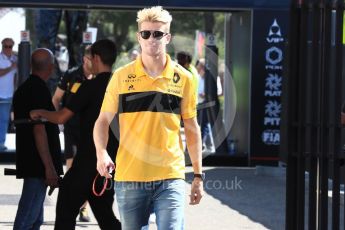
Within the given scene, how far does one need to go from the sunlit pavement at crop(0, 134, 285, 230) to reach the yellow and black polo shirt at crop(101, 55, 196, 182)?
14.4ft

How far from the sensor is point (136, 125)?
20.7 ft

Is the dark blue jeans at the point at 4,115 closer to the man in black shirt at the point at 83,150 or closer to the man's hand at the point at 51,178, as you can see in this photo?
the man's hand at the point at 51,178

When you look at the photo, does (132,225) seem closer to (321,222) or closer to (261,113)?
(321,222)

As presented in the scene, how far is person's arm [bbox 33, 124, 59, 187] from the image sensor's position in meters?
8.08

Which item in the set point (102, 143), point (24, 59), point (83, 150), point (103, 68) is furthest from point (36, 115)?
point (24, 59)

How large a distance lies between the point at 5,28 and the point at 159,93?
1575cm

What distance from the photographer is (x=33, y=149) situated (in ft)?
27.0

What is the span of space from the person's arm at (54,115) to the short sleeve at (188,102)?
1602 millimetres

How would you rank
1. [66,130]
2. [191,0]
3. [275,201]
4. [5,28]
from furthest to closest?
1. [5,28]
2. [191,0]
3. [275,201]
4. [66,130]

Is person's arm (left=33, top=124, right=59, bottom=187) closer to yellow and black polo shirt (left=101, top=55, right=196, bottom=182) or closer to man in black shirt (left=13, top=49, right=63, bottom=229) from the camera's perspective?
man in black shirt (left=13, top=49, right=63, bottom=229)

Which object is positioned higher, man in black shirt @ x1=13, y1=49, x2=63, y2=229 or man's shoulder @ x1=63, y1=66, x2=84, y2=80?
man's shoulder @ x1=63, y1=66, x2=84, y2=80

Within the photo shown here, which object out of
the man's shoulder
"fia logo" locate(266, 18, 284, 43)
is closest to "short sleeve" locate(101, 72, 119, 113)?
the man's shoulder

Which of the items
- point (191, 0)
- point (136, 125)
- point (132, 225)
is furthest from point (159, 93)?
point (191, 0)

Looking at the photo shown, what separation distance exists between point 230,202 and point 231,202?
0.05 ft
